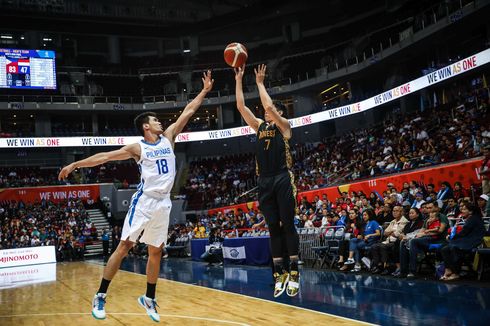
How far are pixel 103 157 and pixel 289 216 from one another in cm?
194

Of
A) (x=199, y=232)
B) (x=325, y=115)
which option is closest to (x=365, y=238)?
(x=199, y=232)

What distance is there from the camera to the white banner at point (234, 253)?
14.4 m

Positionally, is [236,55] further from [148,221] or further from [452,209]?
[452,209]

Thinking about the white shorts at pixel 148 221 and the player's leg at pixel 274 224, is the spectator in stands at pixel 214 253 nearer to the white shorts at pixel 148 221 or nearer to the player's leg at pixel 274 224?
the player's leg at pixel 274 224

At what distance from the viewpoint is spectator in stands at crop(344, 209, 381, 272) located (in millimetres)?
10102

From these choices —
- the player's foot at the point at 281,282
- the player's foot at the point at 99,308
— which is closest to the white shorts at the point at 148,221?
the player's foot at the point at 99,308

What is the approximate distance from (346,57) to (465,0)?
389 inches

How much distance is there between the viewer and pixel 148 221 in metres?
4.77

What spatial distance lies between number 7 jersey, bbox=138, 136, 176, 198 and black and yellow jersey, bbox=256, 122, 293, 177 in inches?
37.3

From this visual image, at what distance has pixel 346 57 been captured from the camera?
29938mm

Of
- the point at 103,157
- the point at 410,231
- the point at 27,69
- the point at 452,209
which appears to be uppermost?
the point at 27,69

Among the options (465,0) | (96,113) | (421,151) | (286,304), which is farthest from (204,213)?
(286,304)

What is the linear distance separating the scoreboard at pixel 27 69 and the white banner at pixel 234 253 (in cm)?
2098

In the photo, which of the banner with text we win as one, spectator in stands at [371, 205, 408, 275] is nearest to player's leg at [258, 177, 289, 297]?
spectator in stands at [371, 205, 408, 275]
